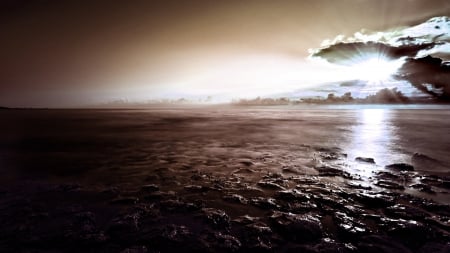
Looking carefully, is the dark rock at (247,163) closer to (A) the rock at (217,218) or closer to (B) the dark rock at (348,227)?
(A) the rock at (217,218)

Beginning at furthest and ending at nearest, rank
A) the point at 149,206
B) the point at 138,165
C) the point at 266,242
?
the point at 138,165, the point at 149,206, the point at 266,242

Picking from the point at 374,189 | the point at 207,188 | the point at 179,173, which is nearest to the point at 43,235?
the point at 207,188

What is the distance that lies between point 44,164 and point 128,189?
26.1 ft

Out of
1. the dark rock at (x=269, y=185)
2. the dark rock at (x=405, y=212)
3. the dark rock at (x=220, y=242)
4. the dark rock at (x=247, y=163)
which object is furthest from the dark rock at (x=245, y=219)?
the dark rock at (x=247, y=163)

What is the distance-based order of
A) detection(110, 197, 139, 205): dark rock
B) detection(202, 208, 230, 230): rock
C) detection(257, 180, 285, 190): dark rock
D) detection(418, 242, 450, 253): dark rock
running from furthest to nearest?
detection(257, 180, 285, 190): dark rock → detection(110, 197, 139, 205): dark rock → detection(202, 208, 230, 230): rock → detection(418, 242, 450, 253): dark rock

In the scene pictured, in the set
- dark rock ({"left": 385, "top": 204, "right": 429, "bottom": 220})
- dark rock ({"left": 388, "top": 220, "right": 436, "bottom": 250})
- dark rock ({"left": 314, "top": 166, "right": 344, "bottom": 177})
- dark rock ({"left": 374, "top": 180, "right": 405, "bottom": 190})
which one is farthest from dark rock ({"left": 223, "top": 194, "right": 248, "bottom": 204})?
dark rock ({"left": 374, "top": 180, "right": 405, "bottom": 190})

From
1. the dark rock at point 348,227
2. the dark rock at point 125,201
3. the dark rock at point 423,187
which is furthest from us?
the dark rock at point 423,187


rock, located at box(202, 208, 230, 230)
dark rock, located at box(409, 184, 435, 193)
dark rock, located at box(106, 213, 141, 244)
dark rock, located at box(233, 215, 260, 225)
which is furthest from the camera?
dark rock, located at box(409, 184, 435, 193)

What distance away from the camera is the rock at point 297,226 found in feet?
18.0

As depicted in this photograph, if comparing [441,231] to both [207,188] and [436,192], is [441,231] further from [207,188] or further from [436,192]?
A: [207,188]

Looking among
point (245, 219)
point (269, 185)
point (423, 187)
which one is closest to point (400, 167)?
point (423, 187)

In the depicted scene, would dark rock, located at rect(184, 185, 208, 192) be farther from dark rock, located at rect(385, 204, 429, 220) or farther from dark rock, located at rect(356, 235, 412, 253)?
dark rock, located at rect(385, 204, 429, 220)

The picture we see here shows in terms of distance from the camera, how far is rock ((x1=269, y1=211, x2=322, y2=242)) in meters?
5.50

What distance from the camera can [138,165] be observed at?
12.7m
